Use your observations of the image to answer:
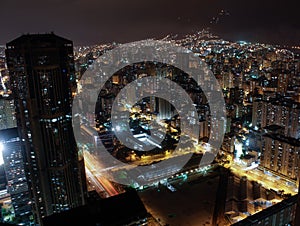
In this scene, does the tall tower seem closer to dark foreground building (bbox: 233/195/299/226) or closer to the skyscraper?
the skyscraper

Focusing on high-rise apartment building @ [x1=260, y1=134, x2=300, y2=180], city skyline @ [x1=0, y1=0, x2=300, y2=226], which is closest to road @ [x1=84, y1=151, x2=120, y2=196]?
city skyline @ [x1=0, y1=0, x2=300, y2=226]

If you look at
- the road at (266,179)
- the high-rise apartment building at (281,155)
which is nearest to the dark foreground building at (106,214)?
the road at (266,179)

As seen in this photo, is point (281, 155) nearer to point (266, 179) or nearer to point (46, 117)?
point (266, 179)

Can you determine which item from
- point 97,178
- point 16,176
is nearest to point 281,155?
point 97,178

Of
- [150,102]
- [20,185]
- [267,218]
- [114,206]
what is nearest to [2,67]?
[150,102]

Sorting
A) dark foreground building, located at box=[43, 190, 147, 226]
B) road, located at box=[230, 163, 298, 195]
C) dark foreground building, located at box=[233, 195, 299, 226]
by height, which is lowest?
road, located at box=[230, 163, 298, 195]

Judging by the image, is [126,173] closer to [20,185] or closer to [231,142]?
[20,185]

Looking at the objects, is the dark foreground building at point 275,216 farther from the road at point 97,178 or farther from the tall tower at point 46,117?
the road at point 97,178
